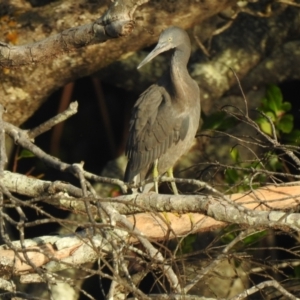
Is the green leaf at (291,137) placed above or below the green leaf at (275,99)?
below

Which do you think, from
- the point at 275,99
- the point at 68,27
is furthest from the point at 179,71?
the point at 275,99

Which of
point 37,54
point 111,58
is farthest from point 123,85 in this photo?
point 37,54

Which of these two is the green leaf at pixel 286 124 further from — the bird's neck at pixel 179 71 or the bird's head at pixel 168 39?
the bird's head at pixel 168 39

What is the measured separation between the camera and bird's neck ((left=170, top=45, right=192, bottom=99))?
407 cm

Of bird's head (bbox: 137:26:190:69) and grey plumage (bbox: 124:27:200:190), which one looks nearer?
bird's head (bbox: 137:26:190:69)

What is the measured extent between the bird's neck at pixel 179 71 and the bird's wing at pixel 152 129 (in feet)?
0.24

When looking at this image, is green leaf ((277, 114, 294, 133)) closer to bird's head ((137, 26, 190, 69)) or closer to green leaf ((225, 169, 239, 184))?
green leaf ((225, 169, 239, 184))

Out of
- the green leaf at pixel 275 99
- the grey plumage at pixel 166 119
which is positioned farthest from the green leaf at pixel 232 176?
the green leaf at pixel 275 99

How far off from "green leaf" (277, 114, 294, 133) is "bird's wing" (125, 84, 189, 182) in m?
0.63

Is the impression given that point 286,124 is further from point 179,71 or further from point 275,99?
point 179,71

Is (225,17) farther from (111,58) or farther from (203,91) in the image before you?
(111,58)

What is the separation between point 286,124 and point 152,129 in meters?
0.76

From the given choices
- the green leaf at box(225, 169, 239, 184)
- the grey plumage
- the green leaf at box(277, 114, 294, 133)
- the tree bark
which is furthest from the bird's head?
the green leaf at box(277, 114, 294, 133)

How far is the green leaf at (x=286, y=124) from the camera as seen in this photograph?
450 centimetres
